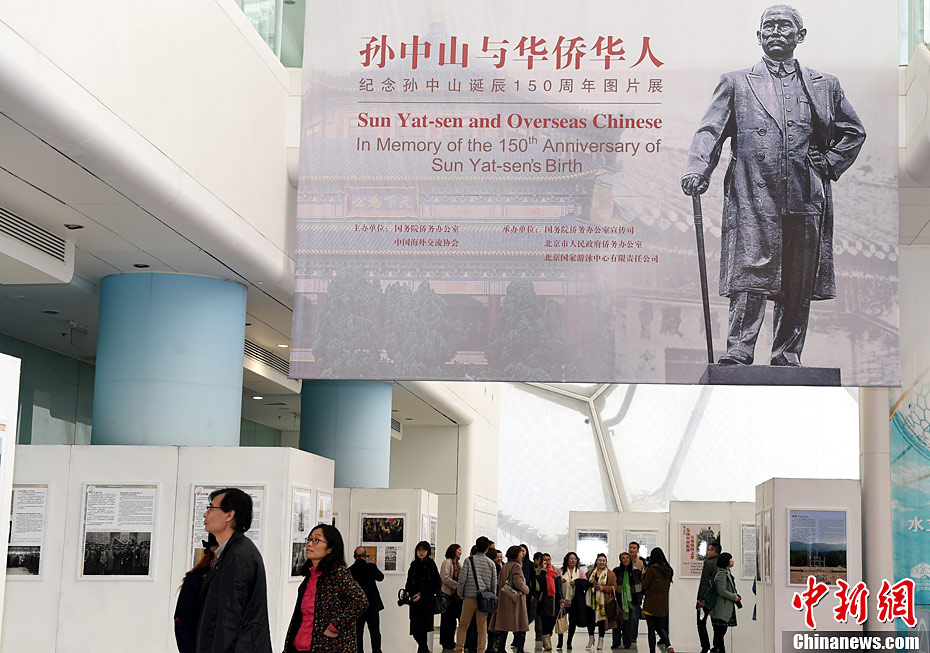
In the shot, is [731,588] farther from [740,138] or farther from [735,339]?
[740,138]

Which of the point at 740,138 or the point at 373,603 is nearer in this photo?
the point at 740,138

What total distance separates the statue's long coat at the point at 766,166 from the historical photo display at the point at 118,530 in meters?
5.47

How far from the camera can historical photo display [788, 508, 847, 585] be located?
40.7 ft

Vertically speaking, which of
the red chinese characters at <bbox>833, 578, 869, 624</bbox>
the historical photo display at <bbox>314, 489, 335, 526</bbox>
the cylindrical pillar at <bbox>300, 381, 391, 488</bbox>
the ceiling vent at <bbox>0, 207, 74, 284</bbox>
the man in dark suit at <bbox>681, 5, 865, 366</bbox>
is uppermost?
the man in dark suit at <bbox>681, 5, 865, 366</bbox>

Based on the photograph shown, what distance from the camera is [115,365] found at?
11.0m

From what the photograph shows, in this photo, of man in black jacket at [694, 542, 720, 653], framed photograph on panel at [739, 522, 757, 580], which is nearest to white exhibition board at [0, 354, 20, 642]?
Result: man in black jacket at [694, 542, 720, 653]

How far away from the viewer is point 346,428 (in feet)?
58.0

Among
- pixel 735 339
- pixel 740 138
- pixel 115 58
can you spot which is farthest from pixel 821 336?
pixel 115 58

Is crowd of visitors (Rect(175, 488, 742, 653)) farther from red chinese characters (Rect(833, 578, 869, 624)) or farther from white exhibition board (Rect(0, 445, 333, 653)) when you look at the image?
red chinese characters (Rect(833, 578, 869, 624))

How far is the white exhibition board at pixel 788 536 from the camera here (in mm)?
12367

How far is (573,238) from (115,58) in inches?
171

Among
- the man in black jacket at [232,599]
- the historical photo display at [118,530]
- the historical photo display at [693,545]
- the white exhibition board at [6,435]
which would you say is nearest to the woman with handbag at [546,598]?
the historical photo display at [693,545]

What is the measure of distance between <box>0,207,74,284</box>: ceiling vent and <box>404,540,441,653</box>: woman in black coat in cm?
587

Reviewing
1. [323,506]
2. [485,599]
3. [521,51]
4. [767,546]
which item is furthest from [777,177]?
[485,599]
